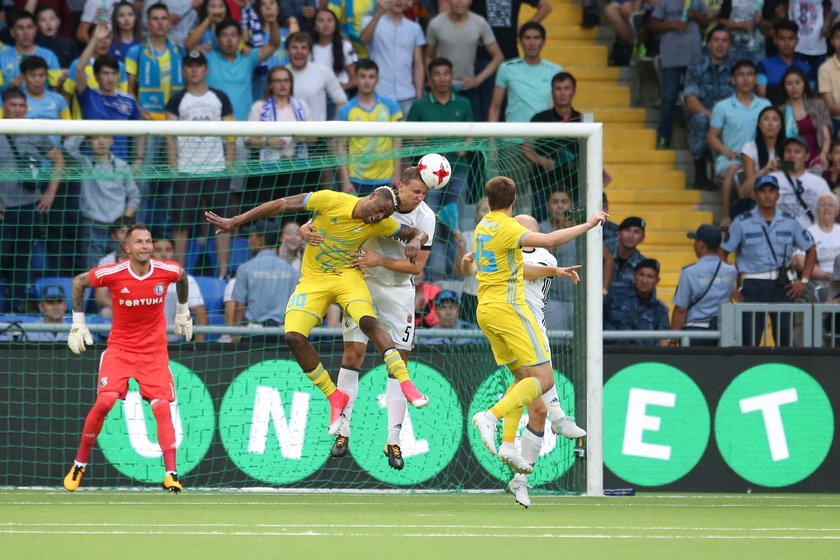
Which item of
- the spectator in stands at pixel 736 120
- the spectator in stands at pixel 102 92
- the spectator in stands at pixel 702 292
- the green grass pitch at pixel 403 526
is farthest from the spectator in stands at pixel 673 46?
the green grass pitch at pixel 403 526

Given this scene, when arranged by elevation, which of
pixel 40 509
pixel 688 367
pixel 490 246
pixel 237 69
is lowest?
pixel 40 509

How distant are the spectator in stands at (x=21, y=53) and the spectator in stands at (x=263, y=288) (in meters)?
3.56

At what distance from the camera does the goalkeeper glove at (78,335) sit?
433 inches

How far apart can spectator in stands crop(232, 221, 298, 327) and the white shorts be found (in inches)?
83.1

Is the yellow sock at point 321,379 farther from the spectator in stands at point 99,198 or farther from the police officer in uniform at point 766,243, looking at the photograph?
the police officer in uniform at point 766,243

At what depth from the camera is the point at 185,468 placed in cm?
1243

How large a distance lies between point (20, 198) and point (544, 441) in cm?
564

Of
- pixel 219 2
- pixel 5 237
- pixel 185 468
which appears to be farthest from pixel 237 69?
pixel 185 468

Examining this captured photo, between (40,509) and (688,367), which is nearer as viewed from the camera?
(40,509)

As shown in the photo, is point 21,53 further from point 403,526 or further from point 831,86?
point 831,86

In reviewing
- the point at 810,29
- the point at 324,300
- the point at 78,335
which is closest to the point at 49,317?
the point at 78,335

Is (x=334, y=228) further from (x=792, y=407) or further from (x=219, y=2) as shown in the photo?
(x=219, y=2)

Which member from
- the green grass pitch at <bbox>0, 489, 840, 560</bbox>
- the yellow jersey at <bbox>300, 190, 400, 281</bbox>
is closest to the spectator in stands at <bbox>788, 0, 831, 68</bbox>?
the green grass pitch at <bbox>0, 489, 840, 560</bbox>

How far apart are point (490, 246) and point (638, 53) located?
8707mm
